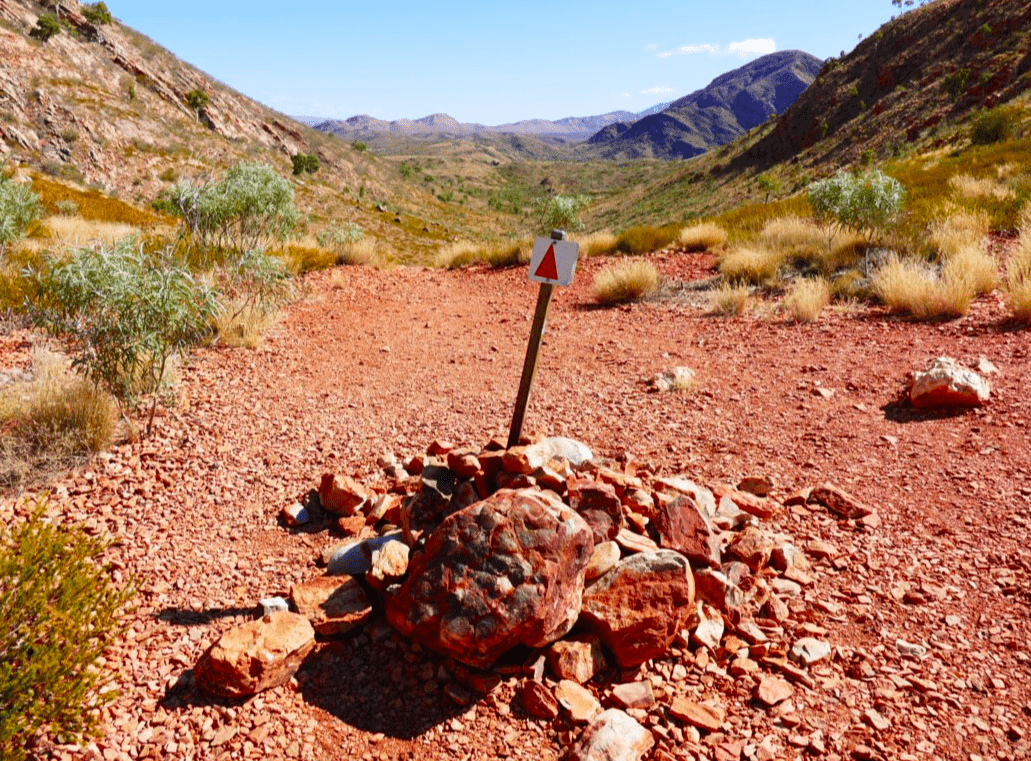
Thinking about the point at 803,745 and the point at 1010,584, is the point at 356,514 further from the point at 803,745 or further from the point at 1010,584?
the point at 1010,584

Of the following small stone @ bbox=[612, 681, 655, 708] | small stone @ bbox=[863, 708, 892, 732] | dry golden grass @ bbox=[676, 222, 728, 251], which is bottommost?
small stone @ bbox=[612, 681, 655, 708]

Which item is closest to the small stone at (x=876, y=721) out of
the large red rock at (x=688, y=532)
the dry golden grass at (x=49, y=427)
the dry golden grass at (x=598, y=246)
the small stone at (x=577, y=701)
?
the large red rock at (x=688, y=532)

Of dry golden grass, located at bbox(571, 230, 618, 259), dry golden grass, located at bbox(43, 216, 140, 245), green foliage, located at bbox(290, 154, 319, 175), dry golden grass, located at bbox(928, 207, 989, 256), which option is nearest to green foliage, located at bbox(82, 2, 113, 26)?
green foliage, located at bbox(290, 154, 319, 175)

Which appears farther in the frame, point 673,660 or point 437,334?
point 437,334

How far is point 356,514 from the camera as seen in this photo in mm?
4305

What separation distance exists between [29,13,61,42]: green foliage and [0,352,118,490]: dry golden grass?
48283mm

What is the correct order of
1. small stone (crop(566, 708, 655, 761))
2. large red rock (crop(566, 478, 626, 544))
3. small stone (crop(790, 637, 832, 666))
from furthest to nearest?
large red rock (crop(566, 478, 626, 544)) < small stone (crop(790, 637, 832, 666)) < small stone (crop(566, 708, 655, 761))

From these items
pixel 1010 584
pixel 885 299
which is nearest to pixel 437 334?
pixel 885 299

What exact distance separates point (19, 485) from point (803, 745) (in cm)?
512

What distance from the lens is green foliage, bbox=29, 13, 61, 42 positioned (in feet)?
127

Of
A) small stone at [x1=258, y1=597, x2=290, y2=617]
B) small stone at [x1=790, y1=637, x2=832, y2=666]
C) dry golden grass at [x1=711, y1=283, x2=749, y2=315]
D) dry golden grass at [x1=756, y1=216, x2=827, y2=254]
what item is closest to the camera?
small stone at [x1=790, y1=637, x2=832, y2=666]

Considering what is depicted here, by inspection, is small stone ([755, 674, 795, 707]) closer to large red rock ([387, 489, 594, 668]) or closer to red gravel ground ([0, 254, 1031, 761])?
red gravel ground ([0, 254, 1031, 761])

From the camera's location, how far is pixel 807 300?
8.48 meters

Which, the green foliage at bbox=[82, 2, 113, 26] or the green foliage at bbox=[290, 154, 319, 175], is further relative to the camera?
the green foliage at bbox=[290, 154, 319, 175]
